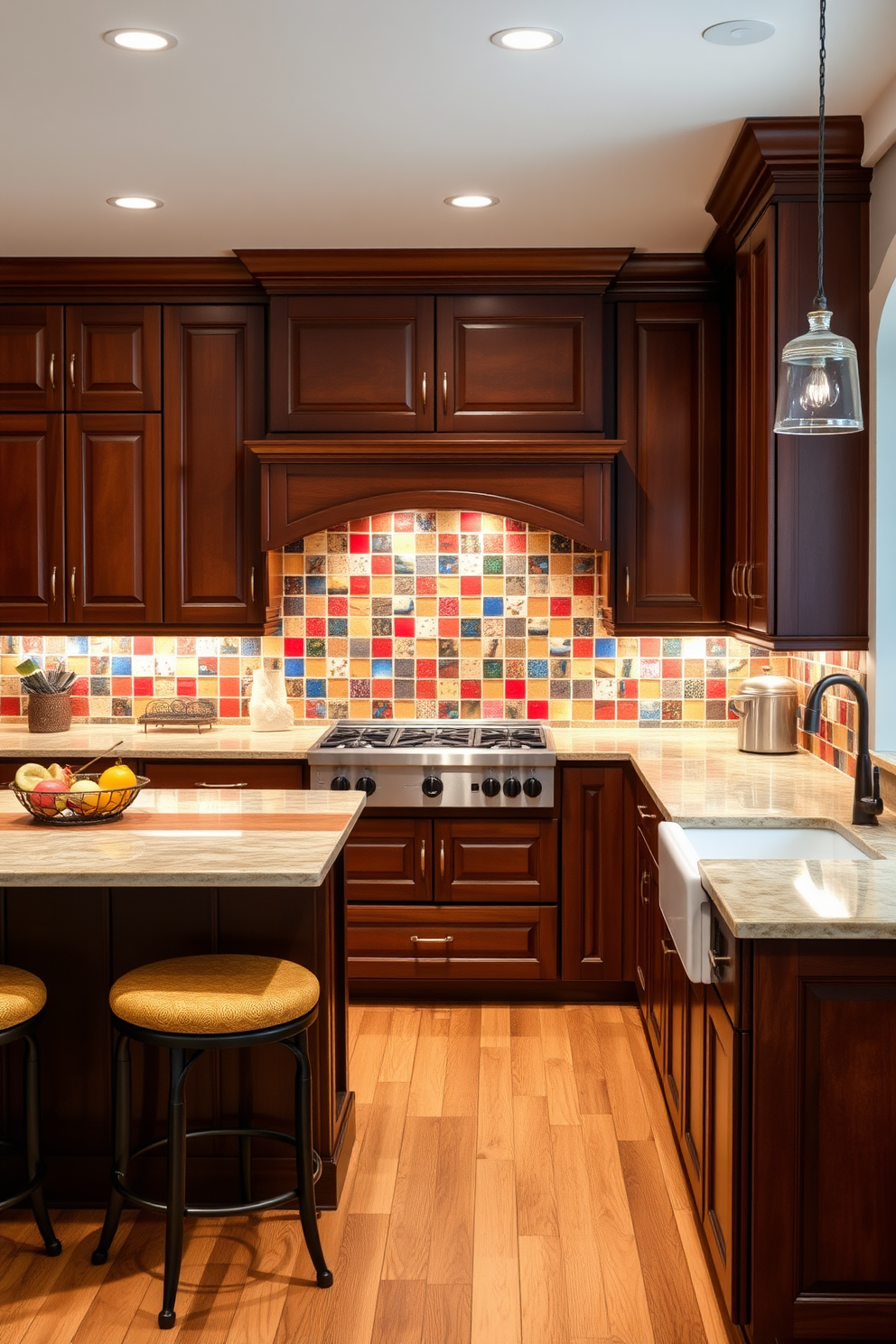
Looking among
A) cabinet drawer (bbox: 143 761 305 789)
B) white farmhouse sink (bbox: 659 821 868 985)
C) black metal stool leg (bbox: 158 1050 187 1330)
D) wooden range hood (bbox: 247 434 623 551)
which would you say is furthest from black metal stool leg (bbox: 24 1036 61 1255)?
wooden range hood (bbox: 247 434 623 551)

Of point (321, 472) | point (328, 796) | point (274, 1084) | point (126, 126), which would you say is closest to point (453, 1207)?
point (274, 1084)

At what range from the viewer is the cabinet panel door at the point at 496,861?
4.33 meters

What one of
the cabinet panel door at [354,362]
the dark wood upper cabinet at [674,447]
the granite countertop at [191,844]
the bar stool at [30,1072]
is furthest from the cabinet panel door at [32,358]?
the bar stool at [30,1072]

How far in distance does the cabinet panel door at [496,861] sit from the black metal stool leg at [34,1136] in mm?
1911

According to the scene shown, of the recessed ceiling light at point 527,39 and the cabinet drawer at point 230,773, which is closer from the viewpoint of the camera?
the recessed ceiling light at point 527,39

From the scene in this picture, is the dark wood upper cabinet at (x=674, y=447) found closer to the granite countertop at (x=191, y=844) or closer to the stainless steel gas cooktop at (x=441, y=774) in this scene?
the stainless steel gas cooktop at (x=441, y=774)

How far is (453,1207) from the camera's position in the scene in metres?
2.95

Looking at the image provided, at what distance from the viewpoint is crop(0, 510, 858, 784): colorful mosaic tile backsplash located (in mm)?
4840

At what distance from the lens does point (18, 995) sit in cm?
253

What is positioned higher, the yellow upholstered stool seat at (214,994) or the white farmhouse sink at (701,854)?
the white farmhouse sink at (701,854)

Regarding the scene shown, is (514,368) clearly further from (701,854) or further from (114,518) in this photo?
(701,854)

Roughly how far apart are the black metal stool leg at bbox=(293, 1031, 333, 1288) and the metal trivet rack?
2.26 metres

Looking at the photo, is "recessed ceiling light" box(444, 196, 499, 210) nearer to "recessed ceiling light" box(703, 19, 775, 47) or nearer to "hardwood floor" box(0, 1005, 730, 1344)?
"recessed ceiling light" box(703, 19, 775, 47)

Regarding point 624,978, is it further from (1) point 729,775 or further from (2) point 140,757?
(2) point 140,757
